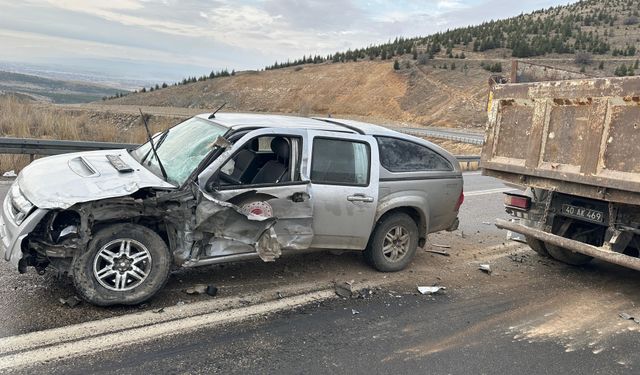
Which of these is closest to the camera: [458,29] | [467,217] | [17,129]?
[467,217]

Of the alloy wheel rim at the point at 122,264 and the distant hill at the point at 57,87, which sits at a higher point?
the distant hill at the point at 57,87

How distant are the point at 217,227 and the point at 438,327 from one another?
82.7 inches

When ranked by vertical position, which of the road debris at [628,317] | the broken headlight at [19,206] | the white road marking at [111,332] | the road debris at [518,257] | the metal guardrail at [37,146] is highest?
the broken headlight at [19,206]

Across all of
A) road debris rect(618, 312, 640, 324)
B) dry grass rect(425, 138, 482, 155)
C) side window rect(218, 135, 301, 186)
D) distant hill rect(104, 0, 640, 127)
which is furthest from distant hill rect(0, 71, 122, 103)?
road debris rect(618, 312, 640, 324)

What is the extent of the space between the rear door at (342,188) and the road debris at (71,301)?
2.16m

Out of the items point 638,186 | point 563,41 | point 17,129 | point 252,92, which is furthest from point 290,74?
point 638,186

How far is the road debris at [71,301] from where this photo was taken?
164 inches

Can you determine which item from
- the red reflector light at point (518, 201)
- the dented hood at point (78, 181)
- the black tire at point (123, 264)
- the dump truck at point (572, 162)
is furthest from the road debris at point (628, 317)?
the dented hood at point (78, 181)

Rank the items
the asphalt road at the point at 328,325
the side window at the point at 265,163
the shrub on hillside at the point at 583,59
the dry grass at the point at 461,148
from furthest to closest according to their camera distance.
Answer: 1. the shrub on hillside at the point at 583,59
2. the dry grass at the point at 461,148
3. the side window at the point at 265,163
4. the asphalt road at the point at 328,325

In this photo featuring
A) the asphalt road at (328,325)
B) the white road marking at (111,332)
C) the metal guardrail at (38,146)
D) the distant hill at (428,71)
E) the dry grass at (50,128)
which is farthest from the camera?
the distant hill at (428,71)

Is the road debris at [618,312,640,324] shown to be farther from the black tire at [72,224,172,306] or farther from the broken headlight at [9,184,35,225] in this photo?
the broken headlight at [9,184,35,225]

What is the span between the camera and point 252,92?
61812mm

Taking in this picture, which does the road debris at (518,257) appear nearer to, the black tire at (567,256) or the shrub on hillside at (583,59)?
the black tire at (567,256)

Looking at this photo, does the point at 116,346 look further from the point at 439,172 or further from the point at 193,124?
the point at 439,172
